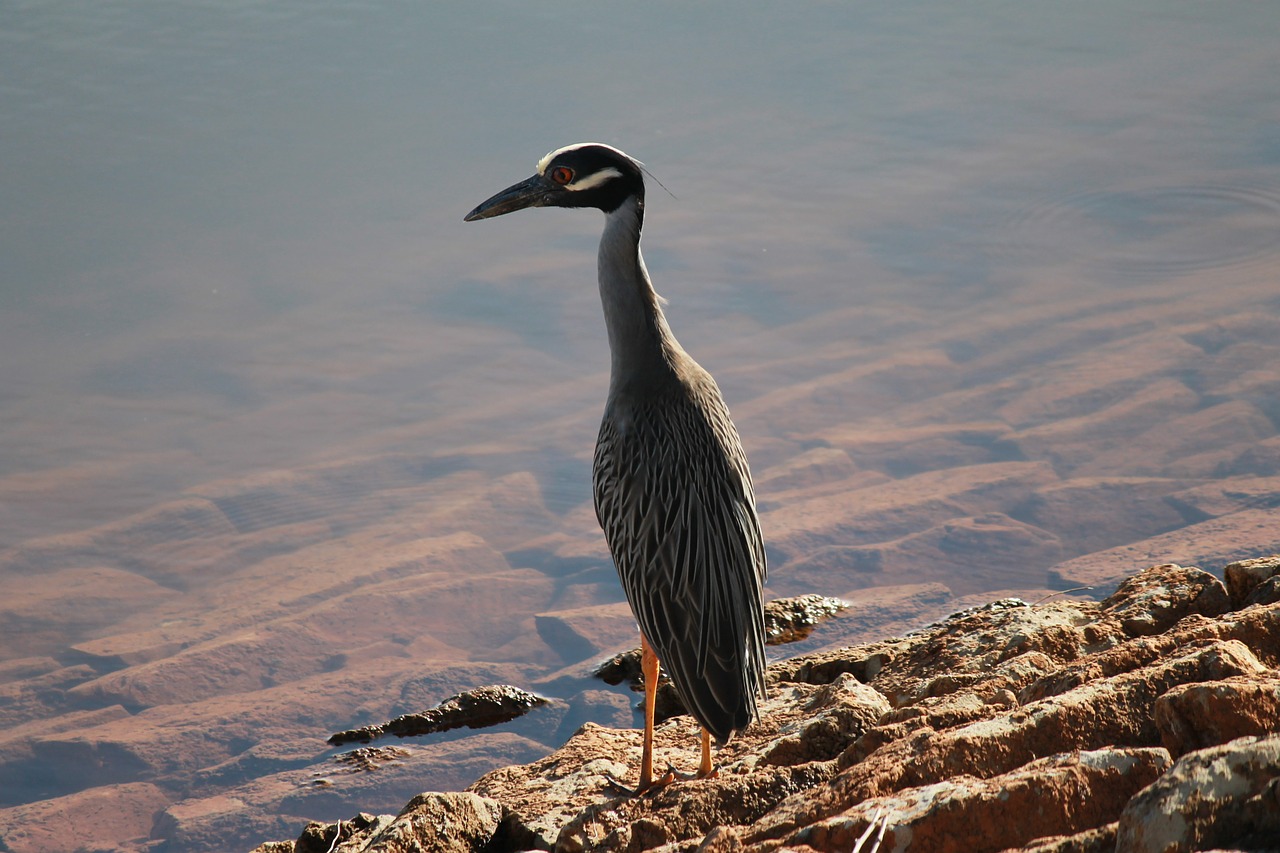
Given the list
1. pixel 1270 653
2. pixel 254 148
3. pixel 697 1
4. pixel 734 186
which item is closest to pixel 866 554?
pixel 1270 653

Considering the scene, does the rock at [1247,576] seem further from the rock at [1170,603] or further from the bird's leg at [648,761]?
the bird's leg at [648,761]

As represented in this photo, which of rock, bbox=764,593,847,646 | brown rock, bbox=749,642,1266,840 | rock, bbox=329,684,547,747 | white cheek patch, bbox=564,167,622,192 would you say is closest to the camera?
brown rock, bbox=749,642,1266,840

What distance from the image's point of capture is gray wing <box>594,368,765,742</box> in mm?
3744

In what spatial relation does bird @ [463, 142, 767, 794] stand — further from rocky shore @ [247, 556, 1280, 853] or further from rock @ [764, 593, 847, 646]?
rock @ [764, 593, 847, 646]

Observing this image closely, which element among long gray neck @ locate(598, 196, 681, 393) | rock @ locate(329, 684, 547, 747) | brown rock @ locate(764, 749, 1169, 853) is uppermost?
long gray neck @ locate(598, 196, 681, 393)

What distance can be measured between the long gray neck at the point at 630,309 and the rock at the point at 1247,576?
2098 millimetres

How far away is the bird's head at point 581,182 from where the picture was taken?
4562mm

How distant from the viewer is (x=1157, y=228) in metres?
9.44

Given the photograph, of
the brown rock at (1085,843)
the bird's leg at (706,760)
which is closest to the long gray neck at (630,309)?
the bird's leg at (706,760)

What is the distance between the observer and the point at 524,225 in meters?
9.80

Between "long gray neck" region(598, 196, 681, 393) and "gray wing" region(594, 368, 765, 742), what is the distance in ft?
0.43

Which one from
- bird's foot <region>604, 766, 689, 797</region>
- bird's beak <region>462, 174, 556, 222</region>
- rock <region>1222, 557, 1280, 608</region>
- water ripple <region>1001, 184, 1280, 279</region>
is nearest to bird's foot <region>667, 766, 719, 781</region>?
bird's foot <region>604, 766, 689, 797</region>

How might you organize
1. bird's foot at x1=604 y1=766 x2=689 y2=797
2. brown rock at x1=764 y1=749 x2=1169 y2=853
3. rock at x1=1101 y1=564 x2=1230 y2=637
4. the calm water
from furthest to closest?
the calm water < rock at x1=1101 y1=564 x2=1230 y2=637 < bird's foot at x1=604 y1=766 x2=689 y2=797 < brown rock at x1=764 y1=749 x2=1169 y2=853

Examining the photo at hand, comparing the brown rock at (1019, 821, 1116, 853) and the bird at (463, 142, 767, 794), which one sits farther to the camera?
the bird at (463, 142, 767, 794)
